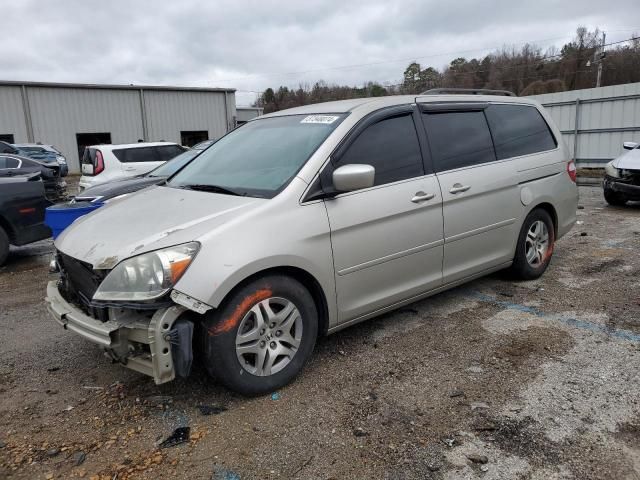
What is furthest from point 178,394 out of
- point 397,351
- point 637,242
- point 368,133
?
point 637,242

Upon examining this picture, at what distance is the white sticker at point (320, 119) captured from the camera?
3727 mm

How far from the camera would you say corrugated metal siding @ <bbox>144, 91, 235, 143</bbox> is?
101ft

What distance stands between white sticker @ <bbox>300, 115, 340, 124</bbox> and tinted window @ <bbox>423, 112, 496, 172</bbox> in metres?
0.86

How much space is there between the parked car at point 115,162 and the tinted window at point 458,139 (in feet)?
28.7

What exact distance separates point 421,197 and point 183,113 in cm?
3044

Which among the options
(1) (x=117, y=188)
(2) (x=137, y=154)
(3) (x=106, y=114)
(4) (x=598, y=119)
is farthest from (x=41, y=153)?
(4) (x=598, y=119)

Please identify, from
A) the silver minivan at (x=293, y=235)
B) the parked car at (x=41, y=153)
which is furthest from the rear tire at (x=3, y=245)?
the parked car at (x=41, y=153)

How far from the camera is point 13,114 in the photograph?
87.5ft

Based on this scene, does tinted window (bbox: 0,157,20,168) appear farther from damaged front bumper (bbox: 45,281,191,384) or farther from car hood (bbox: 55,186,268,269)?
damaged front bumper (bbox: 45,281,191,384)

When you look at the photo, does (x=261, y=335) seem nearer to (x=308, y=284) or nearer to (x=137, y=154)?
(x=308, y=284)

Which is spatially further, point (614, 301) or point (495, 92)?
point (495, 92)

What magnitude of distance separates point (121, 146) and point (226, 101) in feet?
73.7

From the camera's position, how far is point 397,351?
12.4 ft

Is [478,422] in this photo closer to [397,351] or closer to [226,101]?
[397,351]
